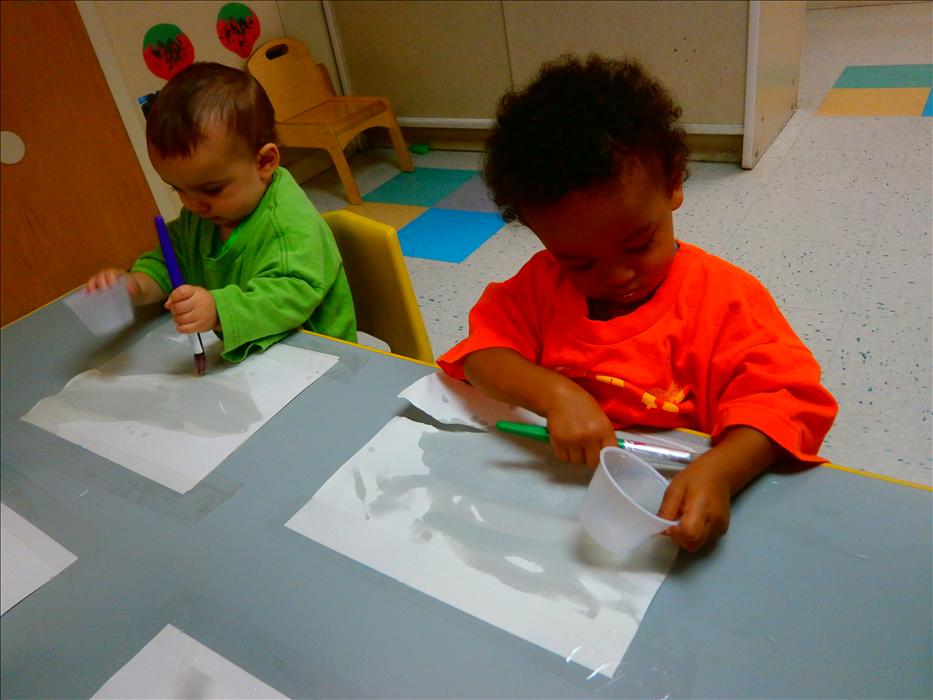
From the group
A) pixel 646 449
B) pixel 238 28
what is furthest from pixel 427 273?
pixel 646 449

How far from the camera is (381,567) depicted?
0.53 metres

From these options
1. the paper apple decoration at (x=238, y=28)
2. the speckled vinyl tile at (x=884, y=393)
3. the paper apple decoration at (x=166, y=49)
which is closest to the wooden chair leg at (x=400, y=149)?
the paper apple decoration at (x=238, y=28)

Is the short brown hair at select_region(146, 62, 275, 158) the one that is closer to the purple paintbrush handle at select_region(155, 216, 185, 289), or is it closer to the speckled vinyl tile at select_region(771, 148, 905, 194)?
the purple paintbrush handle at select_region(155, 216, 185, 289)

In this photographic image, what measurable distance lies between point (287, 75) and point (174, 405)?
2.33m

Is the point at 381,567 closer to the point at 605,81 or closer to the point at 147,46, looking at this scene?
the point at 605,81

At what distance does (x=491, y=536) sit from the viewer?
542 millimetres

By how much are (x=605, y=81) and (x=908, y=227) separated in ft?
5.50

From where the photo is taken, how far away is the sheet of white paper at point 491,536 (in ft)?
1.53

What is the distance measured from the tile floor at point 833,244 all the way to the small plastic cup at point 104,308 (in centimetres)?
89

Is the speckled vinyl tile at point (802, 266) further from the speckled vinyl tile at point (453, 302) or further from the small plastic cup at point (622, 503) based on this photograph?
the small plastic cup at point (622, 503)

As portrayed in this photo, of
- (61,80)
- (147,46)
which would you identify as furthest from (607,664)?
(147,46)

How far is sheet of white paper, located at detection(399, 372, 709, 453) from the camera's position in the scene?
665mm

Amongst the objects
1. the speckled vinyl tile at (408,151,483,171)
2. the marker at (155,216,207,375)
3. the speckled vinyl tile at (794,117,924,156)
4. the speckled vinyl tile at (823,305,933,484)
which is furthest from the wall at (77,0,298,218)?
the speckled vinyl tile at (794,117,924,156)

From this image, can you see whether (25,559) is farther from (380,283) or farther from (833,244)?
(833,244)
